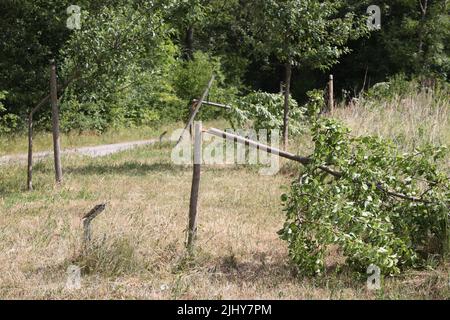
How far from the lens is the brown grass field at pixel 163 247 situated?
4957 mm

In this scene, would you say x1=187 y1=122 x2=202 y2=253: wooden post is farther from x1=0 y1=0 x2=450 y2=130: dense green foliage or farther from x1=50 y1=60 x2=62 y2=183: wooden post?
x1=0 y1=0 x2=450 y2=130: dense green foliage

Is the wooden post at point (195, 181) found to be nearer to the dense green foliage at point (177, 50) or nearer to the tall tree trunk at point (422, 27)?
the dense green foliage at point (177, 50)

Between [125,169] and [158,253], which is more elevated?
[125,169]

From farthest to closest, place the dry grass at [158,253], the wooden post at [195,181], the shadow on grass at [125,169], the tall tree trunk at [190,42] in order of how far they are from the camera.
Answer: the tall tree trunk at [190,42]
the shadow on grass at [125,169]
the wooden post at [195,181]
the dry grass at [158,253]

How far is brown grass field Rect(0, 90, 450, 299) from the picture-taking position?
4957 mm

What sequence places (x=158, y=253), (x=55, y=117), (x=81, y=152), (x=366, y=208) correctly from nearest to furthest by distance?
(x=366, y=208)
(x=158, y=253)
(x=55, y=117)
(x=81, y=152)

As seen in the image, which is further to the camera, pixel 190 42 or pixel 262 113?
pixel 190 42

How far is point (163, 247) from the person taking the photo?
5.74m

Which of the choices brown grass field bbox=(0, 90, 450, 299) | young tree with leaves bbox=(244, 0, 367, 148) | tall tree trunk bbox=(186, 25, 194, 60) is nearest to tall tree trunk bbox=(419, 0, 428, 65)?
A: tall tree trunk bbox=(186, 25, 194, 60)

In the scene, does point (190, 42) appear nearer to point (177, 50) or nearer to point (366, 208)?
point (177, 50)

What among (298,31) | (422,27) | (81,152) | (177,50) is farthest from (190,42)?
(298,31)

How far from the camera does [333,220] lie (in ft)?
17.2

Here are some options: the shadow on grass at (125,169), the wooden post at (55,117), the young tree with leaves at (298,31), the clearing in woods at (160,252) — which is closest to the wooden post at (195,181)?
the clearing in woods at (160,252)
